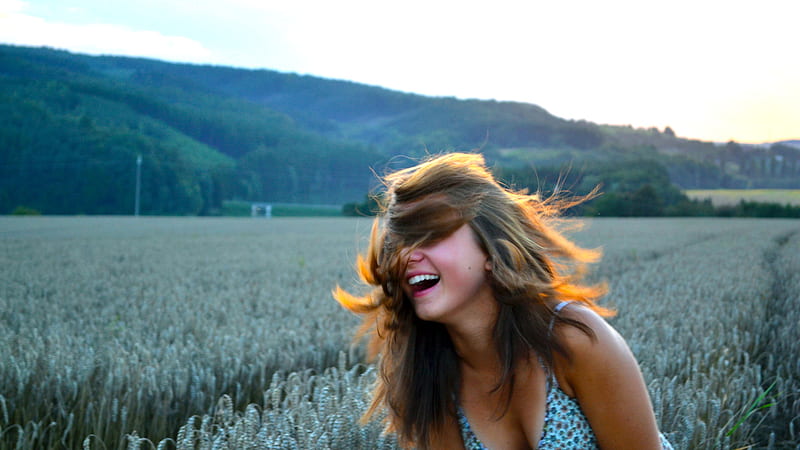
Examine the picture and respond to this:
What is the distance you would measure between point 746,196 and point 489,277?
1655 inches

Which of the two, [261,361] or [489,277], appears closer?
[489,277]

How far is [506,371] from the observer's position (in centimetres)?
173

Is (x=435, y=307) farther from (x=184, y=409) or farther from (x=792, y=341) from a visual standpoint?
(x=792, y=341)

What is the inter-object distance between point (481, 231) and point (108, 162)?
74.9 m

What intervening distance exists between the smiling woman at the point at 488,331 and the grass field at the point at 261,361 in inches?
13.9

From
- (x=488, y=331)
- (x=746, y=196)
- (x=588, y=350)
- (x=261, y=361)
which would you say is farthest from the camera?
(x=746, y=196)

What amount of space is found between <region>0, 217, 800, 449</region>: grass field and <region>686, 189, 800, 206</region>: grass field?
3043 cm

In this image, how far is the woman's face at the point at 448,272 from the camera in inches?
66.5

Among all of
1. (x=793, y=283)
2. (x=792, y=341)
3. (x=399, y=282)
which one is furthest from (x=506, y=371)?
(x=793, y=283)

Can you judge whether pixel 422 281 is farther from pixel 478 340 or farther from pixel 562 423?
pixel 562 423

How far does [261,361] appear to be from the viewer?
391 cm

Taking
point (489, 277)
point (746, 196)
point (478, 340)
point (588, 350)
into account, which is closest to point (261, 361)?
point (478, 340)

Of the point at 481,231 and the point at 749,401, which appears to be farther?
the point at 749,401

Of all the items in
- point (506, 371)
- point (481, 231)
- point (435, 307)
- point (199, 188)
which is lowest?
point (199, 188)
